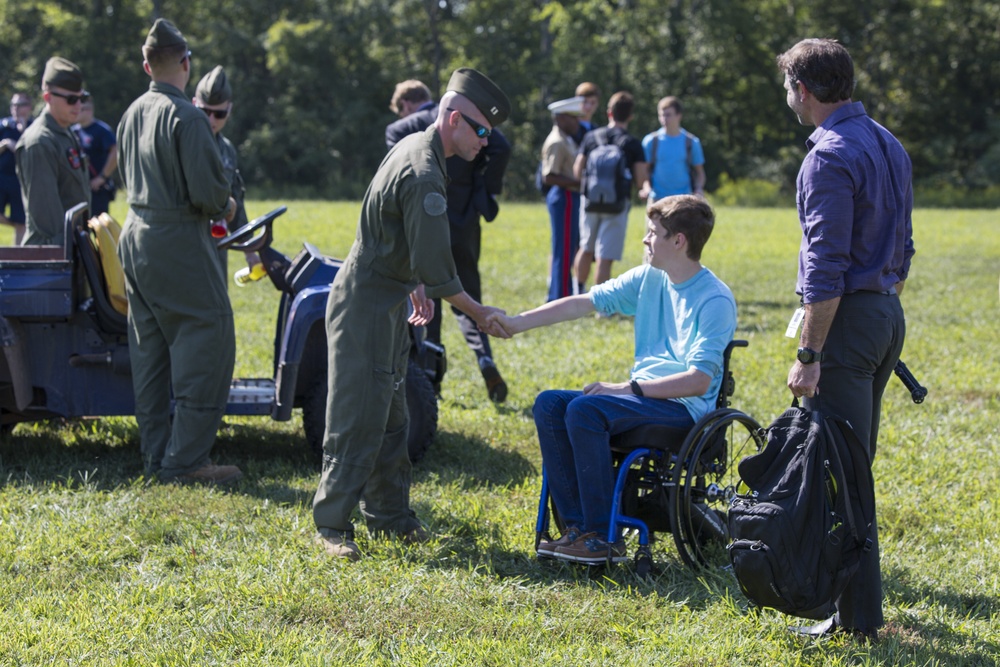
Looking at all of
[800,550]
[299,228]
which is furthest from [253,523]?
[299,228]

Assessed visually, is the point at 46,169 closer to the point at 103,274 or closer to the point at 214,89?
the point at 214,89

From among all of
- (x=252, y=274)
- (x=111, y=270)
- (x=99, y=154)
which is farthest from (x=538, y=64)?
(x=111, y=270)

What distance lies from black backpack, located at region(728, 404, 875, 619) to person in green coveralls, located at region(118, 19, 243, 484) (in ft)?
9.22

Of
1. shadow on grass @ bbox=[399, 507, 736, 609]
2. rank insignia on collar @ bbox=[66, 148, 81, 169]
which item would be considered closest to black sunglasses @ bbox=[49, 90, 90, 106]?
rank insignia on collar @ bbox=[66, 148, 81, 169]

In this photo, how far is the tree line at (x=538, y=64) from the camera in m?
40.9

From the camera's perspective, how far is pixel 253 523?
15.9 feet

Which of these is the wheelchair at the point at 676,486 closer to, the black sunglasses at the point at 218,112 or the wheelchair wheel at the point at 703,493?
the wheelchair wheel at the point at 703,493

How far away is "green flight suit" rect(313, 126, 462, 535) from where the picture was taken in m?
4.20

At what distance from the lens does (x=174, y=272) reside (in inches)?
208

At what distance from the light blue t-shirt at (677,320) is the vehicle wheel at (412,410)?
1.39m

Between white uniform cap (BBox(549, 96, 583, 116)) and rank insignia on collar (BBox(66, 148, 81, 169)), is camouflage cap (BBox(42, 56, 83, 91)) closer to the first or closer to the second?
rank insignia on collar (BBox(66, 148, 81, 169))

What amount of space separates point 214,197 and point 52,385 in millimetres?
1340

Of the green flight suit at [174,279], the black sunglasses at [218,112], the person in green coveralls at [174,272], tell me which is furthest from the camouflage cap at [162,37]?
the black sunglasses at [218,112]

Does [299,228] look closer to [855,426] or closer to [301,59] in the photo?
[855,426]
